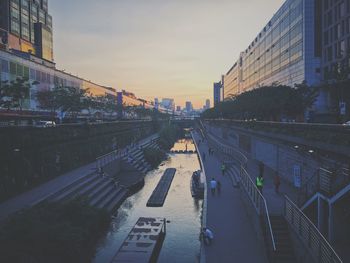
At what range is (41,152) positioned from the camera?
31.1m

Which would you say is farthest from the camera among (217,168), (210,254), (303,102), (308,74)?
(308,74)

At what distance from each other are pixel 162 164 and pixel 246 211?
41009mm

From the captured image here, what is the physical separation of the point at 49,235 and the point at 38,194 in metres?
9.27

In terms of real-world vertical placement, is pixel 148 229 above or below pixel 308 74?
below

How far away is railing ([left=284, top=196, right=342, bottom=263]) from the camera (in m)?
11.8

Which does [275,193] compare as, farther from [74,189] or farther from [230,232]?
[74,189]

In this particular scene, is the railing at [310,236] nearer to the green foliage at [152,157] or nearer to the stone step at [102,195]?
the stone step at [102,195]

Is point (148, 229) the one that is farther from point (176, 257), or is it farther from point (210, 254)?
point (210, 254)

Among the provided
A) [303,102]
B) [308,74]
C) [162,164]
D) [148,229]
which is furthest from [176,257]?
[308,74]

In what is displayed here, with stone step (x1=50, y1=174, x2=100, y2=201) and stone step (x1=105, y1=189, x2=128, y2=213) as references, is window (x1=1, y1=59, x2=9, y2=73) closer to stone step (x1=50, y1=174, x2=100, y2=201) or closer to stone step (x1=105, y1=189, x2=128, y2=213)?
stone step (x1=50, y1=174, x2=100, y2=201)

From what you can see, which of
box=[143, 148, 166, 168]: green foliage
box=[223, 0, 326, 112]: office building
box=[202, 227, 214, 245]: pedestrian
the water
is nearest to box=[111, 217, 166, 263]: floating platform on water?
the water

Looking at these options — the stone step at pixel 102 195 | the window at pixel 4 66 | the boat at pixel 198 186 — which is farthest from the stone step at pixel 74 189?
the window at pixel 4 66

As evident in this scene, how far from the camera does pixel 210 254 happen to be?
56.3 ft

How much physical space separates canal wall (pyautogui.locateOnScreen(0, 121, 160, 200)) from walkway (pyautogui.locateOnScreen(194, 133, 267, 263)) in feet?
45.3
